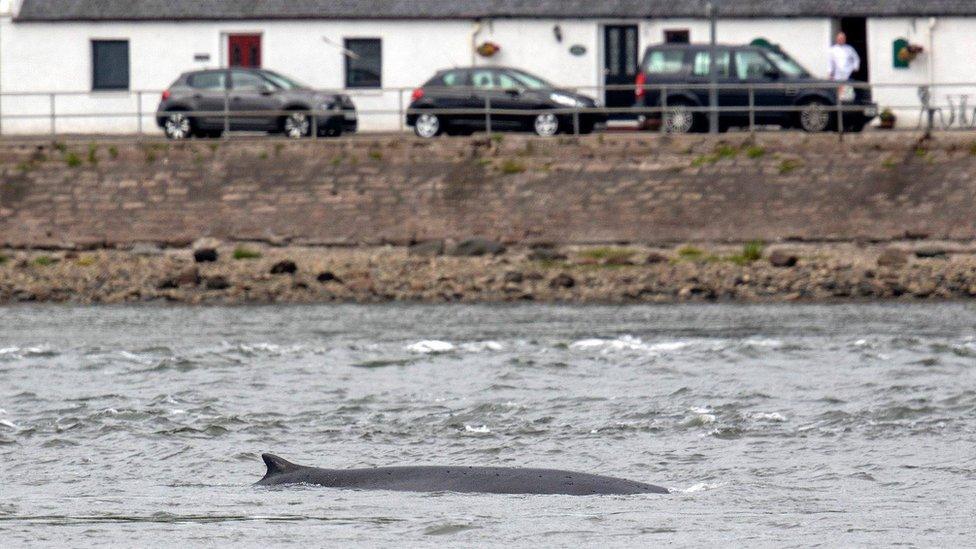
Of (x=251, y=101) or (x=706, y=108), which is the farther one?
(x=251, y=101)

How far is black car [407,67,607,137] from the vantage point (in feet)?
120

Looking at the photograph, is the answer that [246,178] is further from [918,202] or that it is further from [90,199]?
[918,202]

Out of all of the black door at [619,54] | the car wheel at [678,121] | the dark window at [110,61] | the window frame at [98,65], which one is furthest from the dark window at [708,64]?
the dark window at [110,61]

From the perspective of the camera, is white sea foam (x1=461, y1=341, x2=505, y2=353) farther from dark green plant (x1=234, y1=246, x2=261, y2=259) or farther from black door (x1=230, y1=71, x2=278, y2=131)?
black door (x1=230, y1=71, x2=278, y2=131)

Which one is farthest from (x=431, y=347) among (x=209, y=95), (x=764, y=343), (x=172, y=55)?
(x=172, y=55)

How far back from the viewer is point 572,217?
113 feet

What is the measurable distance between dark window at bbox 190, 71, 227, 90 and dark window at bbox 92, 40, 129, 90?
5471 mm

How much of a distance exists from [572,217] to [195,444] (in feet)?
54.6

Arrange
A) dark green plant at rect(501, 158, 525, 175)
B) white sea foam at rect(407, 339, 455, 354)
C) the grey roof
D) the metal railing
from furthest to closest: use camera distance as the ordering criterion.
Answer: the grey roof
the metal railing
dark green plant at rect(501, 158, 525, 175)
white sea foam at rect(407, 339, 455, 354)

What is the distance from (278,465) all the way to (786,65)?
22959 millimetres

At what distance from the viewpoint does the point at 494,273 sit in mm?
32344

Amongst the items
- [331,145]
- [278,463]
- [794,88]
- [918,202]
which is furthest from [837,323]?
[278,463]

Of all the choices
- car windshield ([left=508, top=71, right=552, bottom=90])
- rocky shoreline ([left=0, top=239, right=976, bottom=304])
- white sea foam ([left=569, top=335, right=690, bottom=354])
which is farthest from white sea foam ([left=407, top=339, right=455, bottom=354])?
car windshield ([left=508, top=71, right=552, bottom=90])

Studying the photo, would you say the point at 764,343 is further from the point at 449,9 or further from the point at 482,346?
the point at 449,9
